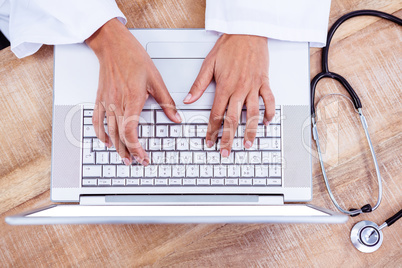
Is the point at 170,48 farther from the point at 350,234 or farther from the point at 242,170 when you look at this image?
the point at 350,234

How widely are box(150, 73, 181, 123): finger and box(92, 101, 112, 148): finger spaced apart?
108 millimetres

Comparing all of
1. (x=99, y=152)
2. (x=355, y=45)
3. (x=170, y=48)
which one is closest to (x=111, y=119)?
(x=99, y=152)

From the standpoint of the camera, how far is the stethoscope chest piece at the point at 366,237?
61 centimetres

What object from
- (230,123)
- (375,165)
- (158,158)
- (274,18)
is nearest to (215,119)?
(230,123)

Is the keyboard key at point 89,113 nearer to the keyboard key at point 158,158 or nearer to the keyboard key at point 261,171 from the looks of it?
the keyboard key at point 158,158

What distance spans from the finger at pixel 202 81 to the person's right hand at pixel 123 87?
38 mm

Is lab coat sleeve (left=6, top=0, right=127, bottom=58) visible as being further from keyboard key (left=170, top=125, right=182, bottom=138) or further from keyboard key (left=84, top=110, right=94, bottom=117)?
keyboard key (left=170, top=125, right=182, bottom=138)

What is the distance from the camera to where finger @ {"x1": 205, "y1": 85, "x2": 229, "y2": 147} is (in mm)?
562

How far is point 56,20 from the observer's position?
57 cm

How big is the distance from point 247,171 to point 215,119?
0.12m

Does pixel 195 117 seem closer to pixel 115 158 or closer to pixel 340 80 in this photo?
pixel 115 158

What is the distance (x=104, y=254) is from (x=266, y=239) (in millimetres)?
337

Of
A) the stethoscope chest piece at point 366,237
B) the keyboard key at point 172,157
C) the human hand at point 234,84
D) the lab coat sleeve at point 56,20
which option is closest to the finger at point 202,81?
the human hand at point 234,84

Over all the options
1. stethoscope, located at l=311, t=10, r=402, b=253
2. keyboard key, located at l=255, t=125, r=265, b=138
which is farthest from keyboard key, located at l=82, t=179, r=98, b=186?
stethoscope, located at l=311, t=10, r=402, b=253
